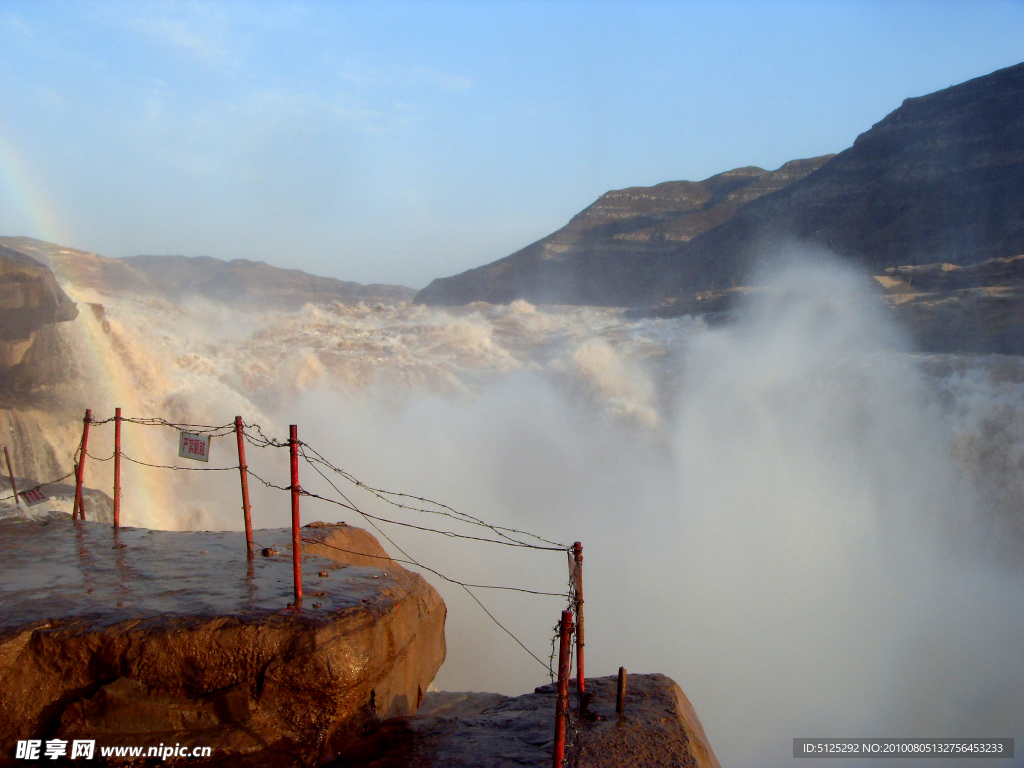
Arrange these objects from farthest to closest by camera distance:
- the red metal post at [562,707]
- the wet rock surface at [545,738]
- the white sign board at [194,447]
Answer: the white sign board at [194,447]
the wet rock surface at [545,738]
the red metal post at [562,707]

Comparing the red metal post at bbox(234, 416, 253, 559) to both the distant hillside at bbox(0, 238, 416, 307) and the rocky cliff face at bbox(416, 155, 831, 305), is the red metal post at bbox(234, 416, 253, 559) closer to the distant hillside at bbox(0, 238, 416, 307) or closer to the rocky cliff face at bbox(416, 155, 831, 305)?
the rocky cliff face at bbox(416, 155, 831, 305)

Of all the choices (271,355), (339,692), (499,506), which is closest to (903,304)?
(499,506)

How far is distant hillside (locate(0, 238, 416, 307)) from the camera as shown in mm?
60906

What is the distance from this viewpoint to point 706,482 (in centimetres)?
2428

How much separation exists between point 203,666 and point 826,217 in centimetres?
5279

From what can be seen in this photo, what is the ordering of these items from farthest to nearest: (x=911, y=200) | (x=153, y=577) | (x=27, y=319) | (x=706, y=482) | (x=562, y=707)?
(x=911, y=200), (x=706, y=482), (x=27, y=319), (x=153, y=577), (x=562, y=707)

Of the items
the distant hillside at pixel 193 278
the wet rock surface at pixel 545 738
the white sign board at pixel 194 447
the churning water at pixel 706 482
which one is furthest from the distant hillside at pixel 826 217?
the white sign board at pixel 194 447

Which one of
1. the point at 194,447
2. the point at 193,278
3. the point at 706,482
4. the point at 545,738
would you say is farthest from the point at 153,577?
the point at 193,278

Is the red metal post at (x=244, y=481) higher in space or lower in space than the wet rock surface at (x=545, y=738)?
higher

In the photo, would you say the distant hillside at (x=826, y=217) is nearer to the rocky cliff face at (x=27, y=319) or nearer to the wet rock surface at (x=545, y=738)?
the wet rock surface at (x=545, y=738)

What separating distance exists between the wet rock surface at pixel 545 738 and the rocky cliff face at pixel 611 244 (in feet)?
169

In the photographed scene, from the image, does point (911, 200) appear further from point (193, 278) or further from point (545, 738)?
point (193, 278)

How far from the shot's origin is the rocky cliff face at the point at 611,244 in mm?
58844

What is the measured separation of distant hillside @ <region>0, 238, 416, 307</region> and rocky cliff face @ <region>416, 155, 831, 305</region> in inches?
671
